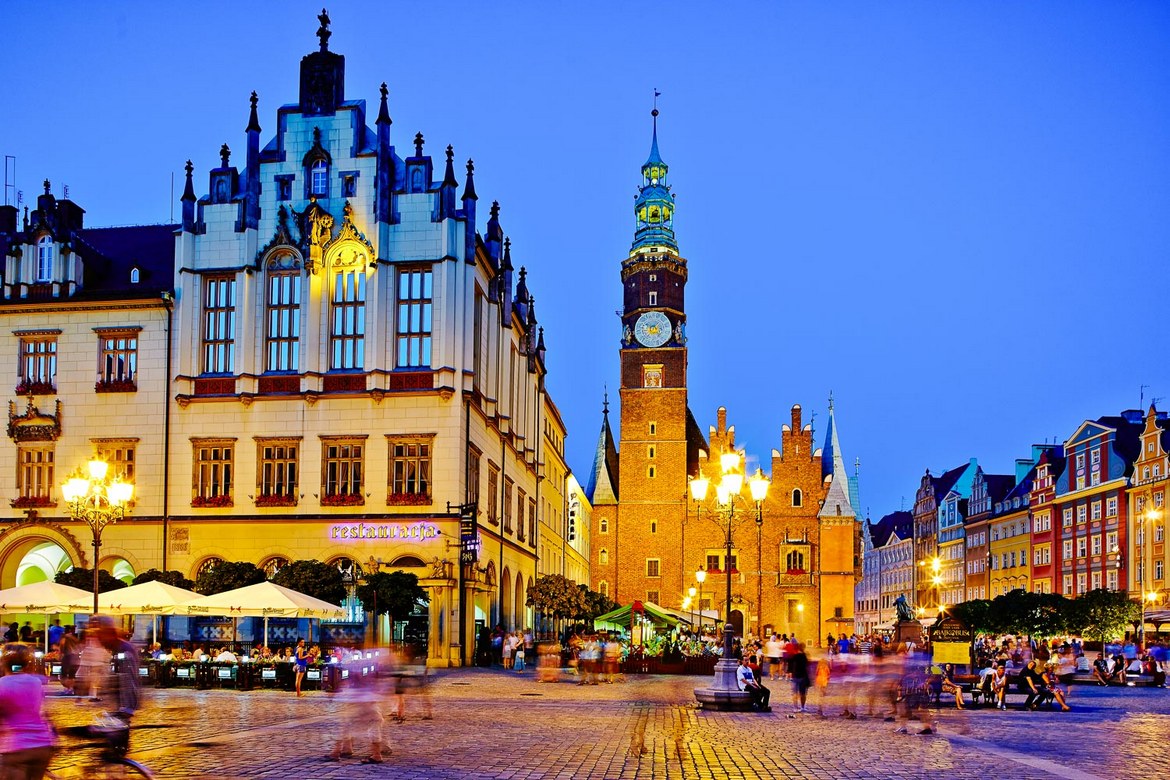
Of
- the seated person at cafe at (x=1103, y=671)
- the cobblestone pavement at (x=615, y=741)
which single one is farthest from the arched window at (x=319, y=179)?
the seated person at cafe at (x=1103, y=671)

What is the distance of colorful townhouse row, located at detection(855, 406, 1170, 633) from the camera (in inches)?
2926

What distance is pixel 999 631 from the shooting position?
62.0 metres

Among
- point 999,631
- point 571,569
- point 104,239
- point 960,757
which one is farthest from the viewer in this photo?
point 571,569

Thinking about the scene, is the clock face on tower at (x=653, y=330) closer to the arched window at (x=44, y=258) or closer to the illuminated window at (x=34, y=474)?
the arched window at (x=44, y=258)

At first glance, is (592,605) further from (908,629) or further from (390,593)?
(390,593)

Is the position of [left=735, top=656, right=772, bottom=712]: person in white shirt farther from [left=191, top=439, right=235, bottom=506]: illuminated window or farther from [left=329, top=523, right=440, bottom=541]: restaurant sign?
[left=191, top=439, right=235, bottom=506]: illuminated window

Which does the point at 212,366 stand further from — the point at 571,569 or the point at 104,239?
the point at 571,569

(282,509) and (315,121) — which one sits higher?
(315,121)

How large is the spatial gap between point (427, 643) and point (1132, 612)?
32.2 m

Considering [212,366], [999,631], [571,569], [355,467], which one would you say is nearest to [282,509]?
[355,467]

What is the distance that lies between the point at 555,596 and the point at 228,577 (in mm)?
18578

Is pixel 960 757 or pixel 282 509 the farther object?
pixel 282 509

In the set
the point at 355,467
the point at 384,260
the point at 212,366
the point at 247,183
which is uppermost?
the point at 247,183

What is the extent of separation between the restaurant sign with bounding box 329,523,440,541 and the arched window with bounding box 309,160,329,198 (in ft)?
39.6
